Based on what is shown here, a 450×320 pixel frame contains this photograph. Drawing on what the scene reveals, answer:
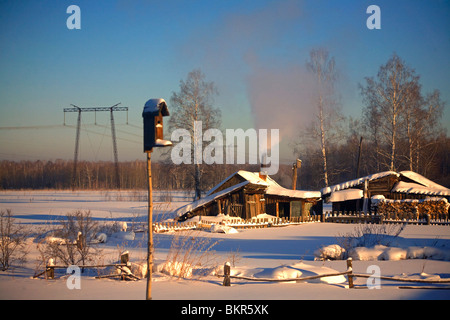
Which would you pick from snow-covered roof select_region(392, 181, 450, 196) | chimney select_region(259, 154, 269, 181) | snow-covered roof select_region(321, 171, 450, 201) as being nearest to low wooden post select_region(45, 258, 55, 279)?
chimney select_region(259, 154, 269, 181)

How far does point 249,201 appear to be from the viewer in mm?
26219

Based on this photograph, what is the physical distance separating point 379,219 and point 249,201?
8527 millimetres

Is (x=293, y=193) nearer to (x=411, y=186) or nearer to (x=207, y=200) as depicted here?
(x=207, y=200)

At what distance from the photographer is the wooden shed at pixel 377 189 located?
88.5 feet

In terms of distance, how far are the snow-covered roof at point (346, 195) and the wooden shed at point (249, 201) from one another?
1.16 m

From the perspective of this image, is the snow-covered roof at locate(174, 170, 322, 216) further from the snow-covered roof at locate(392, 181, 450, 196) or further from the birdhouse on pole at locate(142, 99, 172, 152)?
the birdhouse on pole at locate(142, 99, 172, 152)

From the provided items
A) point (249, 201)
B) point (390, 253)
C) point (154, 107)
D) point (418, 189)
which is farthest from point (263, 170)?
point (154, 107)

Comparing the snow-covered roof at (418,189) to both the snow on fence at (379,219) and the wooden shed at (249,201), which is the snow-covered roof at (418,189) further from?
the wooden shed at (249,201)

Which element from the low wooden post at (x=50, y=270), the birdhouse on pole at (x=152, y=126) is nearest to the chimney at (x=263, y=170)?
the low wooden post at (x=50, y=270)

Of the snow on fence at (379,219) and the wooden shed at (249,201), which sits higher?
the wooden shed at (249,201)

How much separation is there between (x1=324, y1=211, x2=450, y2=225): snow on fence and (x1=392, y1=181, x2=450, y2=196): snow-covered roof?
1.77 meters

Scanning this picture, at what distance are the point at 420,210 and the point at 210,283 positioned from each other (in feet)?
74.1

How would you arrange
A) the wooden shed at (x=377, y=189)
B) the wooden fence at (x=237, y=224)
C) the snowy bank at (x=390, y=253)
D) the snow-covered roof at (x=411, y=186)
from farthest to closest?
the wooden shed at (x=377, y=189) → the snow-covered roof at (x=411, y=186) → the wooden fence at (x=237, y=224) → the snowy bank at (x=390, y=253)

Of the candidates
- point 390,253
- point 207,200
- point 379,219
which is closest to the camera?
point 390,253
